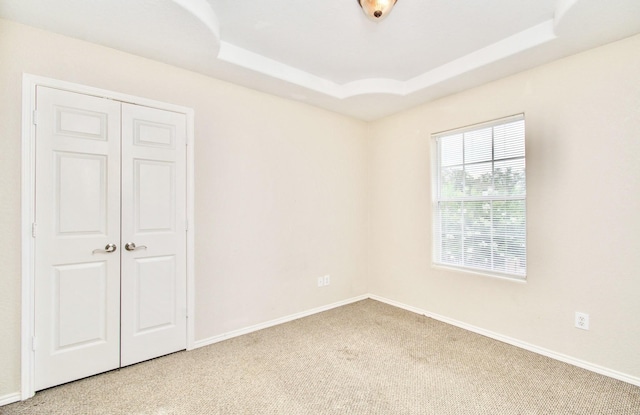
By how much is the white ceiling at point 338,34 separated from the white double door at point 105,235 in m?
0.55

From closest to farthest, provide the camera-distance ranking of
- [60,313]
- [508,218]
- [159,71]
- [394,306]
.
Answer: [60,313] → [159,71] → [508,218] → [394,306]

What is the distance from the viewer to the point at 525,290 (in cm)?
272

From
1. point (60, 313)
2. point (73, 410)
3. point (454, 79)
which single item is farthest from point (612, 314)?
point (60, 313)

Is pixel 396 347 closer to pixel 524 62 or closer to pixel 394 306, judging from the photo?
pixel 394 306

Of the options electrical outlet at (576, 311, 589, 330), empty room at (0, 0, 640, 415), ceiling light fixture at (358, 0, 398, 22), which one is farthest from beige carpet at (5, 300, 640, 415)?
ceiling light fixture at (358, 0, 398, 22)

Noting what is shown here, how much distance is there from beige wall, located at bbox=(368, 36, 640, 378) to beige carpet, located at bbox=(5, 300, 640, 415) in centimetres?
27

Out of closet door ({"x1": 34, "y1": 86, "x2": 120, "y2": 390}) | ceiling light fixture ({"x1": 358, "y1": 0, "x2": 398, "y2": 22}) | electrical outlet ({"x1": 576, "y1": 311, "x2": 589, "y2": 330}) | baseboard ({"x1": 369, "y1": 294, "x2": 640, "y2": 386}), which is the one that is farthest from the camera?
electrical outlet ({"x1": 576, "y1": 311, "x2": 589, "y2": 330})

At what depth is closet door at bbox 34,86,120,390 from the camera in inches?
82.0

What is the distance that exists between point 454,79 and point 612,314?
7.79 feet

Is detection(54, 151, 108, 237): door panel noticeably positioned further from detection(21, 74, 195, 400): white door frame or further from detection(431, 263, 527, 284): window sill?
detection(431, 263, 527, 284): window sill

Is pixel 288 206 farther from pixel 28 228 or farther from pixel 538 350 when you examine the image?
pixel 538 350

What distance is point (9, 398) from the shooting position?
195cm

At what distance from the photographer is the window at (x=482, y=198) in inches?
111

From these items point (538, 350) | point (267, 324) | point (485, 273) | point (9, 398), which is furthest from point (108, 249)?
point (538, 350)
